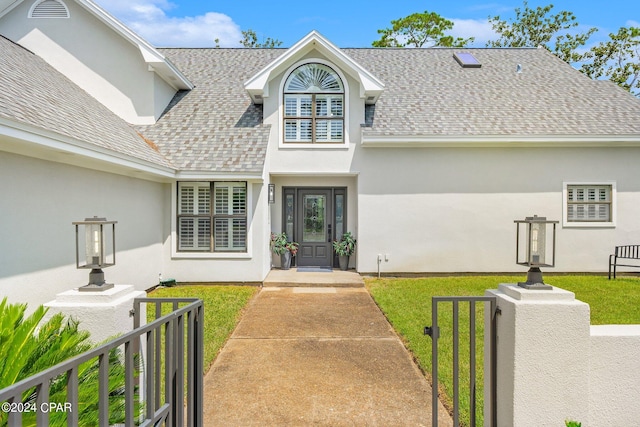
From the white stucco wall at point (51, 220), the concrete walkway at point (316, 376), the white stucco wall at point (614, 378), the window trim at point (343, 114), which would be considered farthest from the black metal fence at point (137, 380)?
the window trim at point (343, 114)

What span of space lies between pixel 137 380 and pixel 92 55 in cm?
1078

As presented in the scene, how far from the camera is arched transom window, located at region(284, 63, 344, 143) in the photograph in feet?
35.6

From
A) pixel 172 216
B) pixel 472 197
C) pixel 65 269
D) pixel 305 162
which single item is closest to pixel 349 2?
pixel 305 162

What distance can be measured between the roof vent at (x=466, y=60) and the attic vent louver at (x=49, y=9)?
12747mm

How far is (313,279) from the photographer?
9.95 meters

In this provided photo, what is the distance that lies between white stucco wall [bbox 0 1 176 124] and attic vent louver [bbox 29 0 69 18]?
112 mm

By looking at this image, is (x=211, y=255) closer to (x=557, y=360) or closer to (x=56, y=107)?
(x=56, y=107)

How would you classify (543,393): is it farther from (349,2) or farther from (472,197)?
(349,2)

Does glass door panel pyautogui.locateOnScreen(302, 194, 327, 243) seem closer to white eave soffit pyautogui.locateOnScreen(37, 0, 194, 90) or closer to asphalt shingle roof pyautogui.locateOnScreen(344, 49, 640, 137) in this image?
asphalt shingle roof pyautogui.locateOnScreen(344, 49, 640, 137)

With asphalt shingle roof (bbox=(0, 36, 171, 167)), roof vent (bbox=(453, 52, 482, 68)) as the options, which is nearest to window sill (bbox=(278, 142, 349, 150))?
asphalt shingle roof (bbox=(0, 36, 171, 167))

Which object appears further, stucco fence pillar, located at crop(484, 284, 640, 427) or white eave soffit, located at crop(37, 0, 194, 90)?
white eave soffit, located at crop(37, 0, 194, 90)

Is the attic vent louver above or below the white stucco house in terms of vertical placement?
above

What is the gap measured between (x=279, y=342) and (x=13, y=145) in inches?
182

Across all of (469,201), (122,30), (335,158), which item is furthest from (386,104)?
(122,30)
